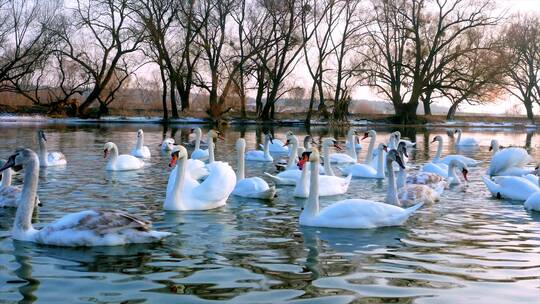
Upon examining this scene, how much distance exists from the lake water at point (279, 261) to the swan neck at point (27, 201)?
256 mm

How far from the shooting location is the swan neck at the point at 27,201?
649cm

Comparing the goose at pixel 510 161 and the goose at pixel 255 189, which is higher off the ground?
the goose at pixel 510 161

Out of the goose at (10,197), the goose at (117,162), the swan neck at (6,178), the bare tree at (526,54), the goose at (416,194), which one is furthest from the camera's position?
the bare tree at (526,54)

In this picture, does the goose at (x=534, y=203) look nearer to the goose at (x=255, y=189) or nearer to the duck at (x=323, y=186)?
the duck at (x=323, y=186)

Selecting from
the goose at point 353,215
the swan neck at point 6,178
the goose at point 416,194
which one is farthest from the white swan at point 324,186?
the swan neck at point 6,178

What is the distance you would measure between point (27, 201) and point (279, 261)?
2645 millimetres

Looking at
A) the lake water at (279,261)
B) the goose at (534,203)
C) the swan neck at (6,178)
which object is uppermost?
the swan neck at (6,178)

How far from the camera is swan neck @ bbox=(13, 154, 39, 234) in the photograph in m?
6.49

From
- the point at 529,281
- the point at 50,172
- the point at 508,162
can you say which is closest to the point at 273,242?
the point at 529,281

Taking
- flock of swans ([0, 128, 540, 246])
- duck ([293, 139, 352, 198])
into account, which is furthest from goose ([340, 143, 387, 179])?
duck ([293, 139, 352, 198])

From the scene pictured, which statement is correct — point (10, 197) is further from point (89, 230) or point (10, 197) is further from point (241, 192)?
point (241, 192)

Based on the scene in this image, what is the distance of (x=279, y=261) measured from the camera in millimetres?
5906

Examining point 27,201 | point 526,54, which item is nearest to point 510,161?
point 27,201

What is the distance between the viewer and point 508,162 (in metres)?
13.8
